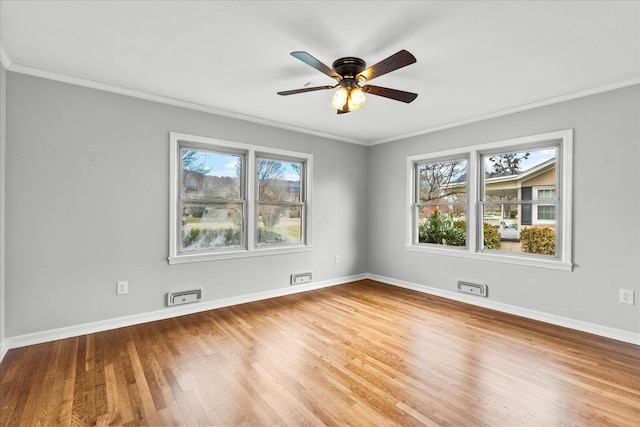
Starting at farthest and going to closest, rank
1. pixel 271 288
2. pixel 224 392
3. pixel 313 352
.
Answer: pixel 271 288 < pixel 313 352 < pixel 224 392

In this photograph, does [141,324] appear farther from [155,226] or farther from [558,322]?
[558,322]

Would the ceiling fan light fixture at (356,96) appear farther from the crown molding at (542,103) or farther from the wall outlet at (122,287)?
the wall outlet at (122,287)

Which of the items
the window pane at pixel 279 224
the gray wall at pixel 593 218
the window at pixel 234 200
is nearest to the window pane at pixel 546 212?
the gray wall at pixel 593 218

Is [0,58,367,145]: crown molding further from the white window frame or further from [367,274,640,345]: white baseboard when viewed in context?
[367,274,640,345]: white baseboard

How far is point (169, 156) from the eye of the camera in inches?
143

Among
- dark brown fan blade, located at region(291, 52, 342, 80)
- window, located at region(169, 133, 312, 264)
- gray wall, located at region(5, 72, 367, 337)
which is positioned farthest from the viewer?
window, located at region(169, 133, 312, 264)

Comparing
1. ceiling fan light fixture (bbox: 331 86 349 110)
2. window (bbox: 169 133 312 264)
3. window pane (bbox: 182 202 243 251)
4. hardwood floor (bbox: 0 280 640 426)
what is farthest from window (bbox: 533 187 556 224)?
window pane (bbox: 182 202 243 251)

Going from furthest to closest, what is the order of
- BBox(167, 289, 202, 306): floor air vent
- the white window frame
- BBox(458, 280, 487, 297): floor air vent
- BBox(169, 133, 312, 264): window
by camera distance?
BBox(458, 280, 487, 297): floor air vent
BBox(169, 133, 312, 264): window
BBox(167, 289, 202, 306): floor air vent
the white window frame

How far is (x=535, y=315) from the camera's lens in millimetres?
3662

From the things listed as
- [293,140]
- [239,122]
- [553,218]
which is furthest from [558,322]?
[239,122]

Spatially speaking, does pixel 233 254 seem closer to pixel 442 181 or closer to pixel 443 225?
pixel 443 225

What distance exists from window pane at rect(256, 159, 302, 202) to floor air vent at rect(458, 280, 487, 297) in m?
2.73

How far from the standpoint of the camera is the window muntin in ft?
15.0

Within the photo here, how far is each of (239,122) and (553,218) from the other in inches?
162
